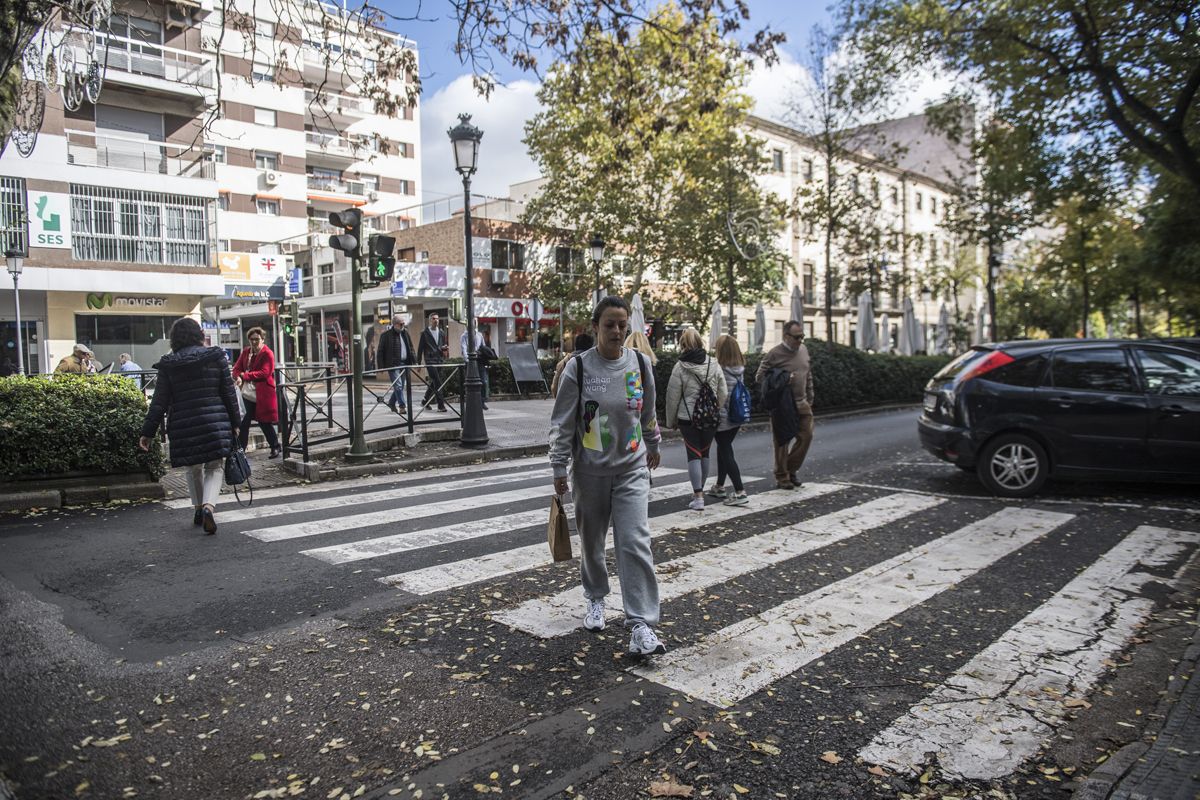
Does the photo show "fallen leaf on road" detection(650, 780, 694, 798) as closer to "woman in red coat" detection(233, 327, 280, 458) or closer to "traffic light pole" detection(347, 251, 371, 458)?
"traffic light pole" detection(347, 251, 371, 458)

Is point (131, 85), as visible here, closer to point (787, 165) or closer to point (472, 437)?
point (472, 437)

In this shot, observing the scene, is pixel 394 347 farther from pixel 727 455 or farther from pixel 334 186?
pixel 334 186

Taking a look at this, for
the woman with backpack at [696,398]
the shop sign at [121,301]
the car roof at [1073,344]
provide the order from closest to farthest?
the woman with backpack at [696,398] → the car roof at [1073,344] → the shop sign at [121,301]

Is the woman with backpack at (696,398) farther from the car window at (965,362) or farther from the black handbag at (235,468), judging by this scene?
the black handbag at (235,468)

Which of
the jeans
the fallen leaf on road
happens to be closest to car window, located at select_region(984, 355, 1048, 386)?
the fallen leaf on road

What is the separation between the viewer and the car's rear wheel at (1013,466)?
321 inches

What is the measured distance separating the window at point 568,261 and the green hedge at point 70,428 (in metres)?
27.2

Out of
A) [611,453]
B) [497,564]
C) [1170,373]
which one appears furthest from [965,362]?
[611,453]

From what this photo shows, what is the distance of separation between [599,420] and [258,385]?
27.3 feet

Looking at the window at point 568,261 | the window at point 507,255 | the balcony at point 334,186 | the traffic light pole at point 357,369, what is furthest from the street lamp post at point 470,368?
the balcony at point 334,186

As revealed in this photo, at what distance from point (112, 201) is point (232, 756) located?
91.7 feet

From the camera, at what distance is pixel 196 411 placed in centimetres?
677

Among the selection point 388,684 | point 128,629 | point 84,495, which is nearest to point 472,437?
point 84,495

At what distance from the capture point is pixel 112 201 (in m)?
25.4
